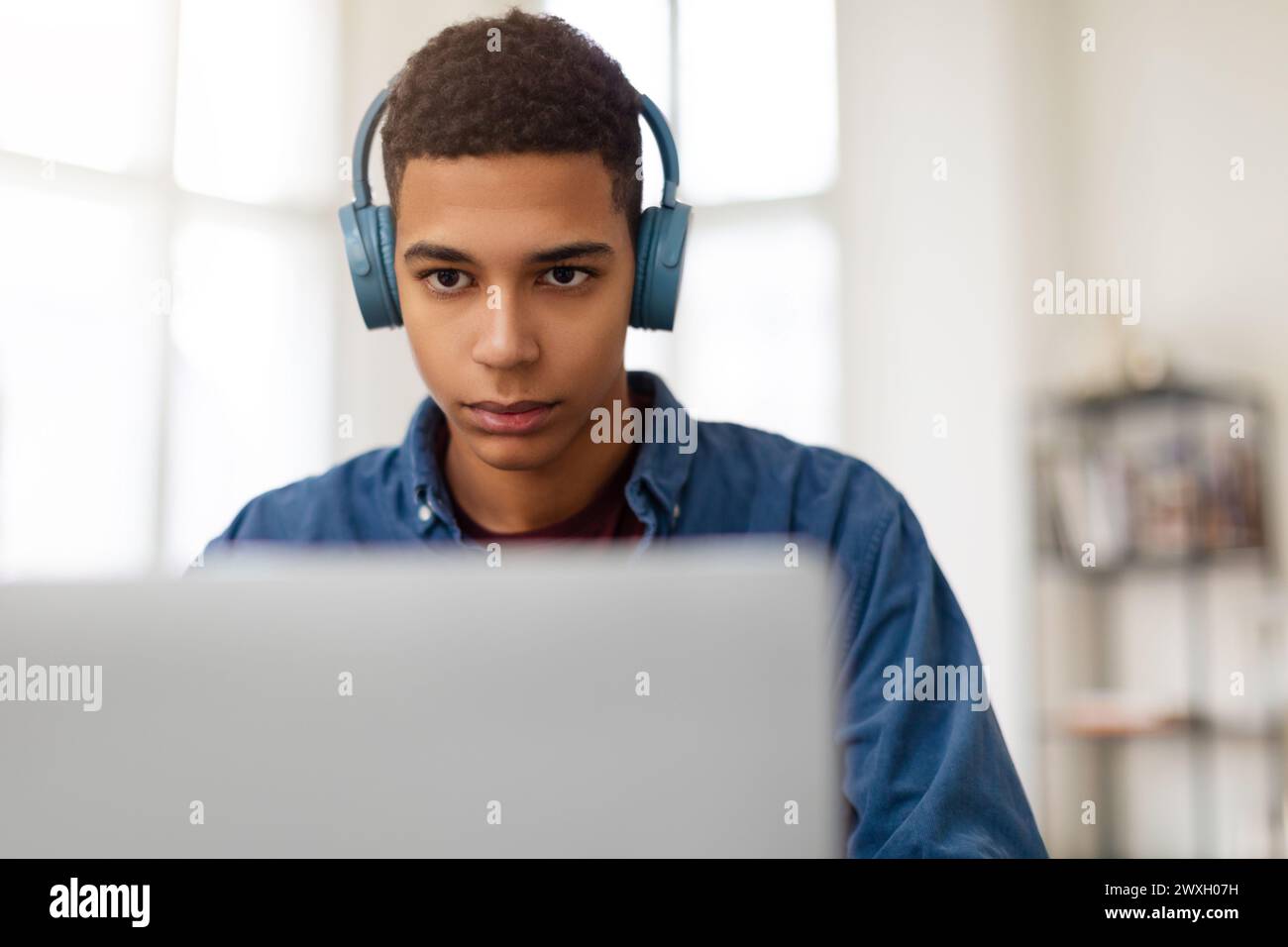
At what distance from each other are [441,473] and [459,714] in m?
0.79

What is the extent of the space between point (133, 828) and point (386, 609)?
0.13 m

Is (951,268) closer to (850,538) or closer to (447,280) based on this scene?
(850,538)

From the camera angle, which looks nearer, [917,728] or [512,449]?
[917,728]

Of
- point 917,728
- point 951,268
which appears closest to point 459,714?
point 917,728

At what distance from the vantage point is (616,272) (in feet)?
3.70

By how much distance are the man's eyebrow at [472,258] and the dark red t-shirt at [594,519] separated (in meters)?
0.21

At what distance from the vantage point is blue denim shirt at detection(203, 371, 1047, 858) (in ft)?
2.50

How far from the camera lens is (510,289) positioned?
107 centimetres

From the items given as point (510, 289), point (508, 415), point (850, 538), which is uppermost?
point (510, 289)

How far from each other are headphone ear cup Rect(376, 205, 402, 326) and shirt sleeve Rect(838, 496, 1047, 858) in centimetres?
48

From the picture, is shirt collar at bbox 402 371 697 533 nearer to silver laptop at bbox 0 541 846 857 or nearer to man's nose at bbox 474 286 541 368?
man's nose at bbox 474 286 541 368

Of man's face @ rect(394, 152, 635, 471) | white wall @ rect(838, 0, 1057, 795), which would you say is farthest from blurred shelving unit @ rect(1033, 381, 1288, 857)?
man's face @ rect(394, 152, 635, 471)

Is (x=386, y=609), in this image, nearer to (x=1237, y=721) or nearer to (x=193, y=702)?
(x=193, y=702)
